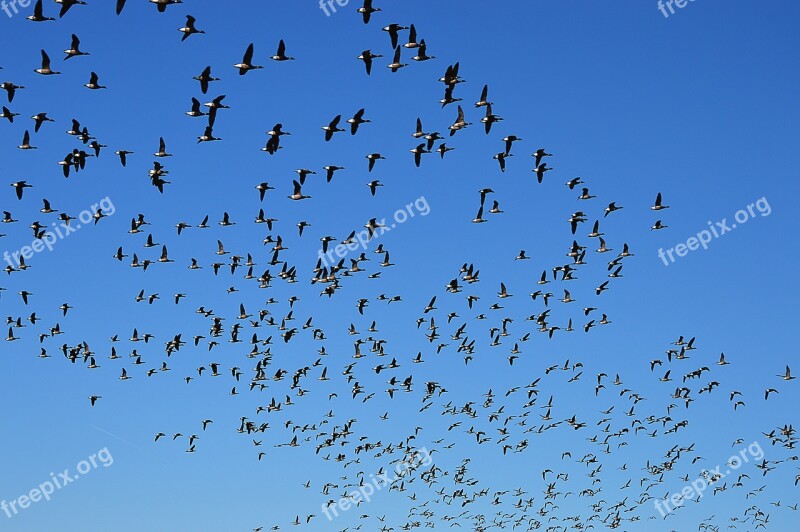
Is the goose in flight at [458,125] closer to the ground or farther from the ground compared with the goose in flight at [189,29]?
closer to the ground

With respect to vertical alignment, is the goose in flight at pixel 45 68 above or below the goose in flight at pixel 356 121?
above

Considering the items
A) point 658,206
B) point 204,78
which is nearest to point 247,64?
point 204,78

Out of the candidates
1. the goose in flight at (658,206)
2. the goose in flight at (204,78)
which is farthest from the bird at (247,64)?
the goose in flight at (658,206)

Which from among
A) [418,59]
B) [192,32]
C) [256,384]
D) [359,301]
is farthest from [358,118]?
[256,384]

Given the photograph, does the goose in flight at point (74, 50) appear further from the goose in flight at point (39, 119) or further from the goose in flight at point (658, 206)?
the goose in flight at point (658, 206)

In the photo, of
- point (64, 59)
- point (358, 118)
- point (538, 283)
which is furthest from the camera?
point (538, 283)

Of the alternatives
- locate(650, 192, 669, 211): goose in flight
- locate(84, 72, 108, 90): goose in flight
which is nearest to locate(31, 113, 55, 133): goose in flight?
locate(84, 72, 108, 90): goose in flight

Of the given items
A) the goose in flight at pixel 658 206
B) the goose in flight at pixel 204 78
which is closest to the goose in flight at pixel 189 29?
the goose in flight at pixel 204 78

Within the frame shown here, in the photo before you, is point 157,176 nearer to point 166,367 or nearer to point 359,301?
point 359,301

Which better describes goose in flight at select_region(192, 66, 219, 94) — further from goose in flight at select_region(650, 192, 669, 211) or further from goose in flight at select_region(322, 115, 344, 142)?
goose in flight at select_region(650, 192, 669, 211)

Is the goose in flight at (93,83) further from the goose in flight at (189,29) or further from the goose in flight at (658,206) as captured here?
the goose in flight at (658,206)

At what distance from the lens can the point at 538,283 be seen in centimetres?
8200

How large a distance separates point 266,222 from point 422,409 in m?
27.4

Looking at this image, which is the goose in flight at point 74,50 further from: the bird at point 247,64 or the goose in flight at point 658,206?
the goose in flight at point 658,206
